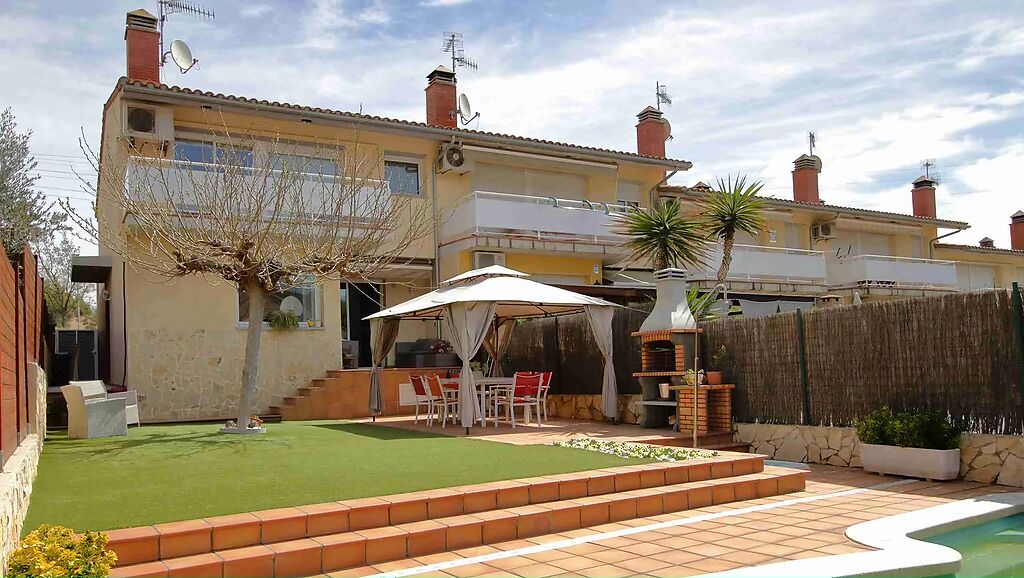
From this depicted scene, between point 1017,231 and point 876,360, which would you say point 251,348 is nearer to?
point 876,360

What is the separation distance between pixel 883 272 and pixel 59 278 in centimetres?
3133

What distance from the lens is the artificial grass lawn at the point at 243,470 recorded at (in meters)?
6.45

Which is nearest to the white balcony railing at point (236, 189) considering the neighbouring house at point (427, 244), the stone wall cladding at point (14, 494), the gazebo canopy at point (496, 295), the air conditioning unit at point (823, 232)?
the neighbouring house at point (427, 244)

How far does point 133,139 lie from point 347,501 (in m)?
12.6

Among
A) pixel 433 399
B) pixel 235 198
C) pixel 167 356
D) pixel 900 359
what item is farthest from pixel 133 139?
pixel 900 359

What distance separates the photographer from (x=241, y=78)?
58.9 feet

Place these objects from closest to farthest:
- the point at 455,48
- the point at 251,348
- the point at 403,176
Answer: the point at 251,348 < the point at 403,176 < the point at 455,48

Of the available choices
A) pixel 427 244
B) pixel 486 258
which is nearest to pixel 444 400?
pixel 486 258

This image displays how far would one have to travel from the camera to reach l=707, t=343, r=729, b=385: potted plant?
1271 cm

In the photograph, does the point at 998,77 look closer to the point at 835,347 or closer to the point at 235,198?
the point at 835,347

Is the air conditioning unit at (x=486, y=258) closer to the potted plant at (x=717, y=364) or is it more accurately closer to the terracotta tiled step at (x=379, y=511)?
the potted plant at (x=717, y=364)

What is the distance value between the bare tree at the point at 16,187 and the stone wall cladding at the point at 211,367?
9.35 ft

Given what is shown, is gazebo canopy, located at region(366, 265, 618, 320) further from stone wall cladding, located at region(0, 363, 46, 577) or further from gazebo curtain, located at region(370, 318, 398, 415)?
stone wall cladding, located at region(0, 363, 46, 577)

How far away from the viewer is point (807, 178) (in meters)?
29.7
